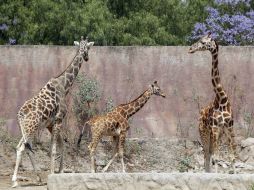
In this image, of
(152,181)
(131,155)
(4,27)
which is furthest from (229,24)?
(152,181)

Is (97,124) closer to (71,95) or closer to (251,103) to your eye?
(71,95)

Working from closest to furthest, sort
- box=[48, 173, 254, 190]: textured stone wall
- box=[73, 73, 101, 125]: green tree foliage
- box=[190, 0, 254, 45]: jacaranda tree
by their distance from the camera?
box=[48, 173, 254, 190]: textured stone wall, box=[73, 73, 101, 125]: green tree foliage, box=[190, 0, 254, 45]: jacaranda tree

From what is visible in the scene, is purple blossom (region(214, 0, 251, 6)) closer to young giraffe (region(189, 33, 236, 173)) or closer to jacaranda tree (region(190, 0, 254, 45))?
jacaranda tree (region(190, 0, 254, 45))

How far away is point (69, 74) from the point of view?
1345cm

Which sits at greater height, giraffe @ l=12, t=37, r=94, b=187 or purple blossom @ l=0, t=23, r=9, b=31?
purple blossom @ l=0, t=23, r=9, b=31

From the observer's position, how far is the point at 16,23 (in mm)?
21438

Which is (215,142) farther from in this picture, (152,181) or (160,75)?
(160,75)

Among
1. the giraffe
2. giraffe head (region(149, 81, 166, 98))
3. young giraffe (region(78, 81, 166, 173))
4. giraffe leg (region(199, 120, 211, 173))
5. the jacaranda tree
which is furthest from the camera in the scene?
the jacaranda tree

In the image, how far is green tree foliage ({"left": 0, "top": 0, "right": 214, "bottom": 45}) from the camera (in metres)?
20.3

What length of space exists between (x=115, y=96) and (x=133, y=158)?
137 centimetres

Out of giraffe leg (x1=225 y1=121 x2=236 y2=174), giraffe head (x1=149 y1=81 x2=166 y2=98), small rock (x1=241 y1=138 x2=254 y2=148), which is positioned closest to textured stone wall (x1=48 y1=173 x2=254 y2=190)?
giraffe leg (x1=225 y1=121 x2=236 y2=174)

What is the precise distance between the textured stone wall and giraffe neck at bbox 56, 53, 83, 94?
4212mm

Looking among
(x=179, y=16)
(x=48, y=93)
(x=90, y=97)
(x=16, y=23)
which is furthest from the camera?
(x=179, y=16)

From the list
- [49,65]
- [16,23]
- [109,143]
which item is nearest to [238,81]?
[109,143]
